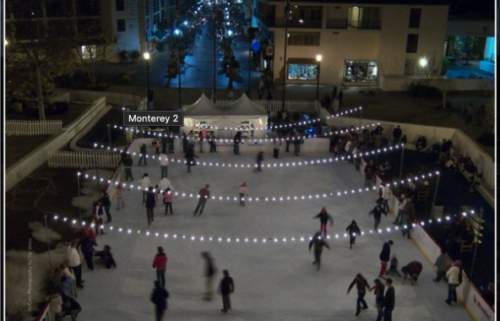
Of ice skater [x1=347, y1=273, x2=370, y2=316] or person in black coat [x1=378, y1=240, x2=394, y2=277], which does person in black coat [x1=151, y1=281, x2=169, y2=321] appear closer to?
ice skater [x1=347, y1=273, x2=370, y2=316]

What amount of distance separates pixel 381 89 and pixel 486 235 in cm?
2089

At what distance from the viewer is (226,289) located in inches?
467

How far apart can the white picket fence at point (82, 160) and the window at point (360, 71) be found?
2018 centimetres

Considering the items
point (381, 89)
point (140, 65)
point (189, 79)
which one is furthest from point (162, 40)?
point (381, 89)

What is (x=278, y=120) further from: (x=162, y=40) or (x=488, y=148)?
(x=162, y=40)

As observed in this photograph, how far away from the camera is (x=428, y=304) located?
12.6 meters

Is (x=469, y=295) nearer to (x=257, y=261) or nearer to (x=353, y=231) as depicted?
(x=353, y=231)

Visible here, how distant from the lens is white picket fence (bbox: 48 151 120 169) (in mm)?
21656

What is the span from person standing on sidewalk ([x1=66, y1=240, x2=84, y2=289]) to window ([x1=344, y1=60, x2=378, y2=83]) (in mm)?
27710

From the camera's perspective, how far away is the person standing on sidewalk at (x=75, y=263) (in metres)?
12.6

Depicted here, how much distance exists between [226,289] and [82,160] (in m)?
11.7

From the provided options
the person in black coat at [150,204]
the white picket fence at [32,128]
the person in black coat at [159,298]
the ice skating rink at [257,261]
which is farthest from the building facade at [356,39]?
the person in black coat at [159,298]

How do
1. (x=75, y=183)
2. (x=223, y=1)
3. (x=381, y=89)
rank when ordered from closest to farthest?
(x=75, y=183)
(x=381, y=89)
(x=223, y=1)

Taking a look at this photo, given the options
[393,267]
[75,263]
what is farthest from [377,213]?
[75,263]
